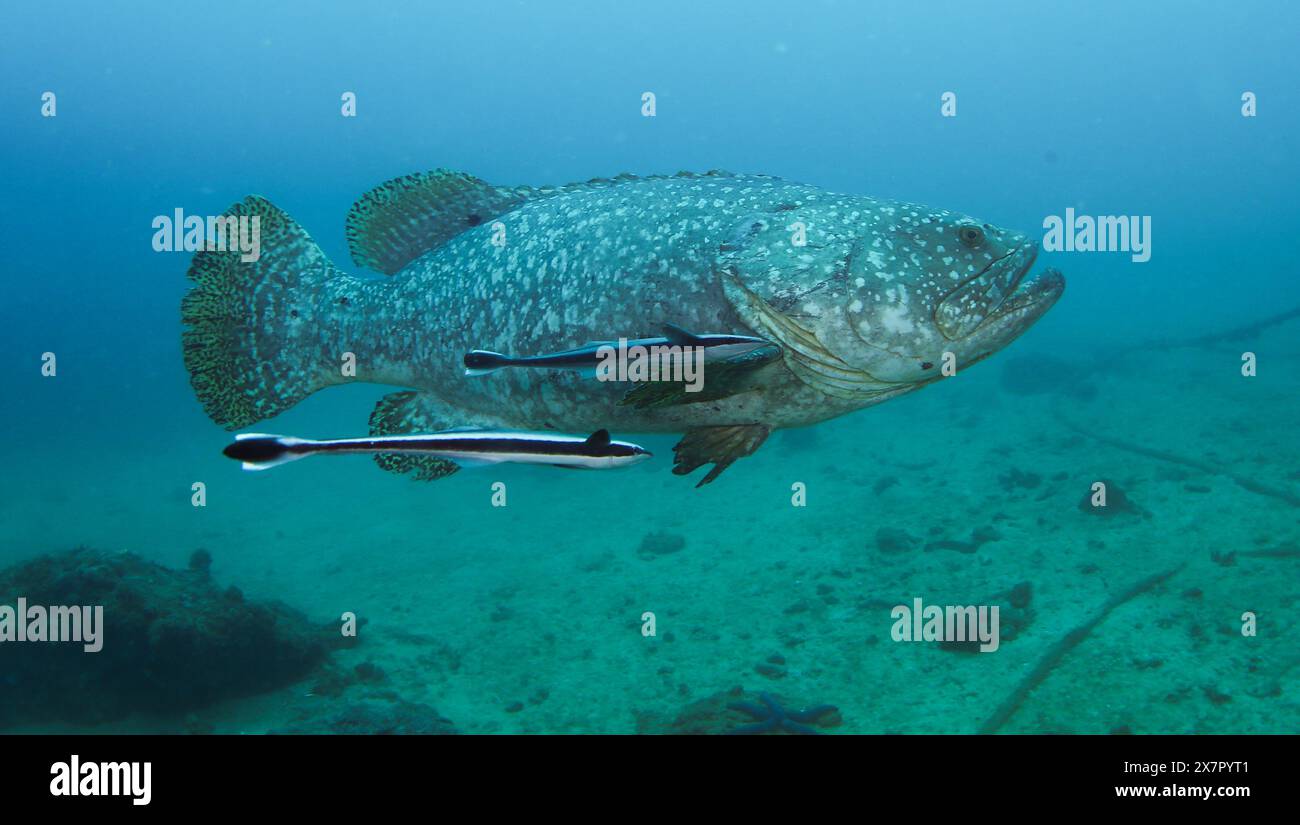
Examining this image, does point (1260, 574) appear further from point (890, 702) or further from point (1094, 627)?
point (890, 702)

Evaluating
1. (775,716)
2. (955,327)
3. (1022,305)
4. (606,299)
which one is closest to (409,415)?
(606,299)

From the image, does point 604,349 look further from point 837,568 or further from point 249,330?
point 837,568

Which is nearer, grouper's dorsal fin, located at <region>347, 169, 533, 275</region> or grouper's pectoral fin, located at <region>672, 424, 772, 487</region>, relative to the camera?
grouper's pectoral fin, located at <region>672, 424, 772, 487</region>

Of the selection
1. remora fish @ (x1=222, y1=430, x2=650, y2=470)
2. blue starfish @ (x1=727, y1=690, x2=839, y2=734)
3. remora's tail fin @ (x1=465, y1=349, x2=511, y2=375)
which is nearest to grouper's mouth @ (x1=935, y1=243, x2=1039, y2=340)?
remora fish @ (x1=222, y1=430, x2=650, y2=470)

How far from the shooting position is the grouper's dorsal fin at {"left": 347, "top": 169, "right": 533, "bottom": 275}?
5113mm

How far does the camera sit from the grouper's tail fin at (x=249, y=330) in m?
4.90

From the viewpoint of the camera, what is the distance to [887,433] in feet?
77.3

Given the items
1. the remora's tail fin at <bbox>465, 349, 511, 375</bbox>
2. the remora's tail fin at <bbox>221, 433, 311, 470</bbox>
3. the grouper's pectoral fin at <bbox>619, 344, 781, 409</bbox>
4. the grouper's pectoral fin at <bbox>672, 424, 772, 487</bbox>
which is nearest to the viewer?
the remora's tail fin at <bbox>221, 433, 311, 470</bbox>

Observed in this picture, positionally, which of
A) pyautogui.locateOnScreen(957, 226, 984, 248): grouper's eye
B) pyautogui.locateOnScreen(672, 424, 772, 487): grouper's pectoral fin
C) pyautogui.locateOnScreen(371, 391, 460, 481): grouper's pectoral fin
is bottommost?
pyautogui.locateOnScreen(672, 424, 772, 487): grouper's pectoral fin

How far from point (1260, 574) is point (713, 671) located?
721 centimetres

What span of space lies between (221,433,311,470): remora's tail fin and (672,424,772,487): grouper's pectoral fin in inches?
82.0

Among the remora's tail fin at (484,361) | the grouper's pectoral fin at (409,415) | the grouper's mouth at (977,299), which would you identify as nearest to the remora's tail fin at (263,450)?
the remora's tail fin at (484,361)

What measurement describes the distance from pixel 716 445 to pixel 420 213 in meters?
3.06

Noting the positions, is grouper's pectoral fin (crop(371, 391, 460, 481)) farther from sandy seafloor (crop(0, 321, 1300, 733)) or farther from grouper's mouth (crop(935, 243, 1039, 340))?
sandy seafloor (crop(0, 321, 1300, 733))
